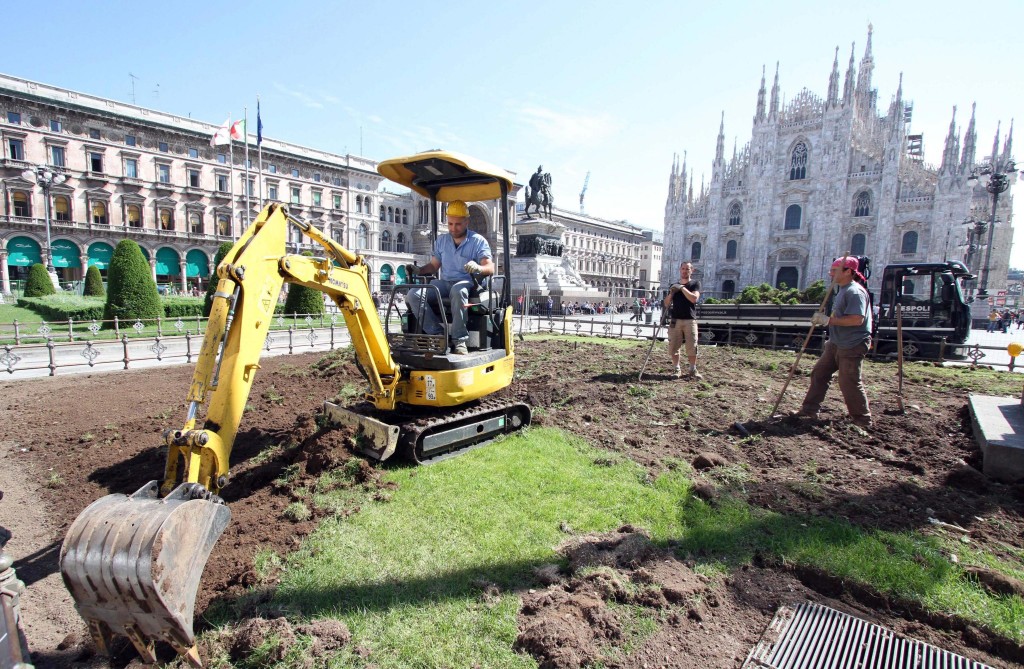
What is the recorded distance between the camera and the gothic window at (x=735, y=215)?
196 feet

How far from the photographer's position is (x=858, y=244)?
175 ft

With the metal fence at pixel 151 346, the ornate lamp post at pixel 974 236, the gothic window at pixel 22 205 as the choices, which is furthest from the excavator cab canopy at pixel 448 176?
the gothic window at pixel 22 205

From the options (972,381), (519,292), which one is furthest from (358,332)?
(519,292)

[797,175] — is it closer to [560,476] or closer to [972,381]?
[972,381]

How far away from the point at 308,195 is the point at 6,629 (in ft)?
208

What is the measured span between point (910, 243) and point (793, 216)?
11.5m

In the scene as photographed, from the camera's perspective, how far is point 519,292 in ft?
108

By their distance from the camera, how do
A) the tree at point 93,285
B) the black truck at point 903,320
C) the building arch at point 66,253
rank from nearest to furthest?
the black truck at point 903,320 < the tree at point 93,285 < the building arch at point 66,253

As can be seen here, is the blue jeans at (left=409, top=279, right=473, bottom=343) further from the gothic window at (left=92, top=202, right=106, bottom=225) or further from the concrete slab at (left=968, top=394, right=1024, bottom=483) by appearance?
the gothic window at (left=92, top=202, right=106, bottom=225)

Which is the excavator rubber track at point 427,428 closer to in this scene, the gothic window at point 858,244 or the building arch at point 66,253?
the building arch at point 66,253

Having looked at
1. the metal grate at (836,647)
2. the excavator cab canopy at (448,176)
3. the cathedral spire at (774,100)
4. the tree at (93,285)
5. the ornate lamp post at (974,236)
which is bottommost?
the metal grate at (836,647)

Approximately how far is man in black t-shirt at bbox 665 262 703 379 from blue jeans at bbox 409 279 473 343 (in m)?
5.76

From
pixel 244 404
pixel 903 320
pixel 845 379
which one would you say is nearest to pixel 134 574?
pixel 244 404

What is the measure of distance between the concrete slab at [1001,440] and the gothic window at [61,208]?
201 feet
